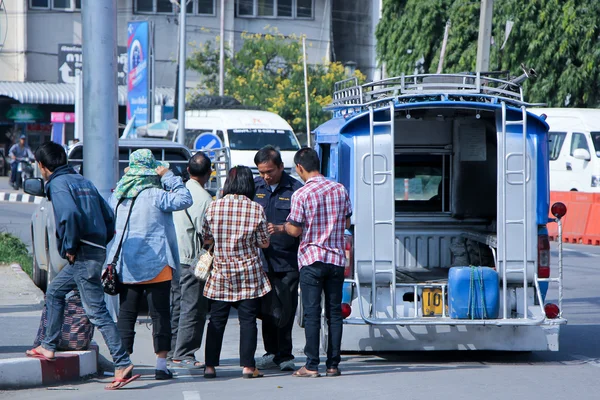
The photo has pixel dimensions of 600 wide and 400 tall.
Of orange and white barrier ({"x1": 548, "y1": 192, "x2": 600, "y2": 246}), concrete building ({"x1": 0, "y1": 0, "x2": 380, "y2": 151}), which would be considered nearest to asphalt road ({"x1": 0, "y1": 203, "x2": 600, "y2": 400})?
orange and white barrier ({"x1": 548, "y1": 192, "x2": 600, "y2": 246})

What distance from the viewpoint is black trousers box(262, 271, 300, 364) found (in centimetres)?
787

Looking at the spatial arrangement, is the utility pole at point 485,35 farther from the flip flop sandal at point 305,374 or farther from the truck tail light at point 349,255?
the flip flop sandal at point 305,374

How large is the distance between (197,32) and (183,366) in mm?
40203

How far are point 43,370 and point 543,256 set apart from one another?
4.26 meters

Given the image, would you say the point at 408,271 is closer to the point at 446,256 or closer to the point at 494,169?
the point at 446,256

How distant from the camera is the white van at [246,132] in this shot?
82.9 feet

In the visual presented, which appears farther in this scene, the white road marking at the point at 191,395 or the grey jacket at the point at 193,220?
the grey jacket at the point at 193,220

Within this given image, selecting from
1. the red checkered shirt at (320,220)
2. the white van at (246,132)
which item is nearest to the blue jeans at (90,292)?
the red checkered shirt at (320,220)

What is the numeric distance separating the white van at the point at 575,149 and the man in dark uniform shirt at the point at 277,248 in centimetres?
1547

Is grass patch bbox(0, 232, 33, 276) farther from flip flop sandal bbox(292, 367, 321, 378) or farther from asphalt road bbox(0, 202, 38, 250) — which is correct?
flip flop sandal bbox(292, 367, 321, 378)

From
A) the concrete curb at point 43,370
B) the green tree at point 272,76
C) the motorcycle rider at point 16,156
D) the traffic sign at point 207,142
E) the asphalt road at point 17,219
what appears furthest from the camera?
the green tree at point 272,76

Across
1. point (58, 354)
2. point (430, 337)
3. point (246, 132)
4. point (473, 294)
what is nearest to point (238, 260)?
point (58, 354)

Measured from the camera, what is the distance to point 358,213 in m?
8.14

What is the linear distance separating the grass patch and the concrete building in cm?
2509
